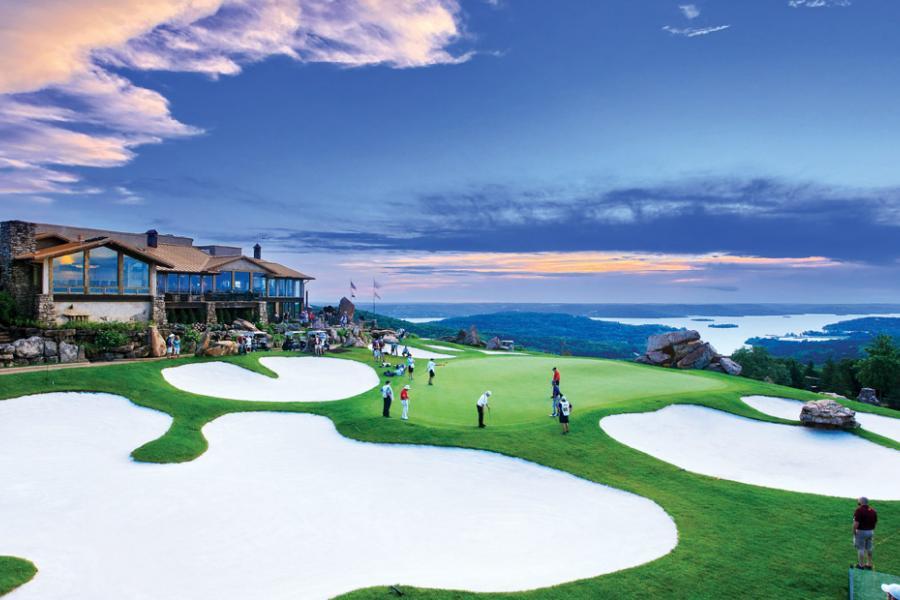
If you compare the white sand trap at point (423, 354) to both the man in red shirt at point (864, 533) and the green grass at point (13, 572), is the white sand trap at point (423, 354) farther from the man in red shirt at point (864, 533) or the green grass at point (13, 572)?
the man in red shirt at point (864, 533)

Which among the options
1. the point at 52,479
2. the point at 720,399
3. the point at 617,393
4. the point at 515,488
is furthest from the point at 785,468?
the point at 52,479

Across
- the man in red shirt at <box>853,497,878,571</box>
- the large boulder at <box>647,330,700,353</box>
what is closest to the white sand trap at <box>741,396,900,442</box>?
the large boulder at <box>647,330,700,353</box>

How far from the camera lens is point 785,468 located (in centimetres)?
1955

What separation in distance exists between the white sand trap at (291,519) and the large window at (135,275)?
16.0m

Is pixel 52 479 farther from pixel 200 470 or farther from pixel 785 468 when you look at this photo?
pixel 785 468

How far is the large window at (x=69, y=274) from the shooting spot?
31.2 metres

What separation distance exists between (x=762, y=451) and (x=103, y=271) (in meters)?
38.5

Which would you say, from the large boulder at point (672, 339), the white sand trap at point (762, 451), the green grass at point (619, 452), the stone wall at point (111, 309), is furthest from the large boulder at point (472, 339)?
the white sand trap at point (762, 451)

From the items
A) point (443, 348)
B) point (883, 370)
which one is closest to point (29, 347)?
point (443, 348)

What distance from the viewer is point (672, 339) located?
4406 centimetres

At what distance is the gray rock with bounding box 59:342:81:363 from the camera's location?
28734mm

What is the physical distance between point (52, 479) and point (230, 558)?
325 inches

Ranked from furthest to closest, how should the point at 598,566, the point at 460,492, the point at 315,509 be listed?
1. the point at 460,492
2. the point at 315,509
3. the point at 598,566

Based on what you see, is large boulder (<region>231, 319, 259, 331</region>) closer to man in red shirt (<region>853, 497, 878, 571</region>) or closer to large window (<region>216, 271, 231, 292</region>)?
large window (<region>216, 271, 231, 292</region>)
